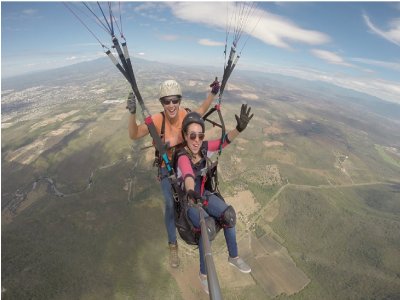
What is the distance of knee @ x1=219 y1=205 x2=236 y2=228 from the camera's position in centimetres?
593

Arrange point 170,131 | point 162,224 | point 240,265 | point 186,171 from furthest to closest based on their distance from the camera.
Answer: point 162,224
point 170,131
point 240,265
point 186,171

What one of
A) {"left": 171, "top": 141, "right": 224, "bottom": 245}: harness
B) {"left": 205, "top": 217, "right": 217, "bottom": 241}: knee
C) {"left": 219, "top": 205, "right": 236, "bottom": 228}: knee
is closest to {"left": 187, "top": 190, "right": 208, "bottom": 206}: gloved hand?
{"left": 171, "top": 141, "right": 224, "bottom": 245}: harness

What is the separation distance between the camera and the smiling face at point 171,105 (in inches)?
273

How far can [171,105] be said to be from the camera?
6.98 meters

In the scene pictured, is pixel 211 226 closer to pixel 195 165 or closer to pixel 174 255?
pixel 195 165

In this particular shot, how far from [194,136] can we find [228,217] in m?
2.04

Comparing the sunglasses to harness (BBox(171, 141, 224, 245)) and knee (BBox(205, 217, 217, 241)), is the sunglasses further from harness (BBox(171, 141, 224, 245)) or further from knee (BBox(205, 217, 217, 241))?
knee (BBox(205, 217, 217, 241))

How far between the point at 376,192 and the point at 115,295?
127221 millimetres

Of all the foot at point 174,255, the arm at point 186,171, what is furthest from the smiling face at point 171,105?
the foot at point 174,255

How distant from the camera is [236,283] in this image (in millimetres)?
72062

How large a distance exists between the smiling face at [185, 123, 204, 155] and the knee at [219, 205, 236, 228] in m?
1.62

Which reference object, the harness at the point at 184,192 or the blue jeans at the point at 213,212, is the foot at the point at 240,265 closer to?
the blue jeans at the point at 213,212

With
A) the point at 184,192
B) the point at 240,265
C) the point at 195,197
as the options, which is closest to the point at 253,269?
the point at 240,265

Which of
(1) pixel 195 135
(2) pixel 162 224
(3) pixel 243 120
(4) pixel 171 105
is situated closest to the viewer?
(1) pixel 195 135
